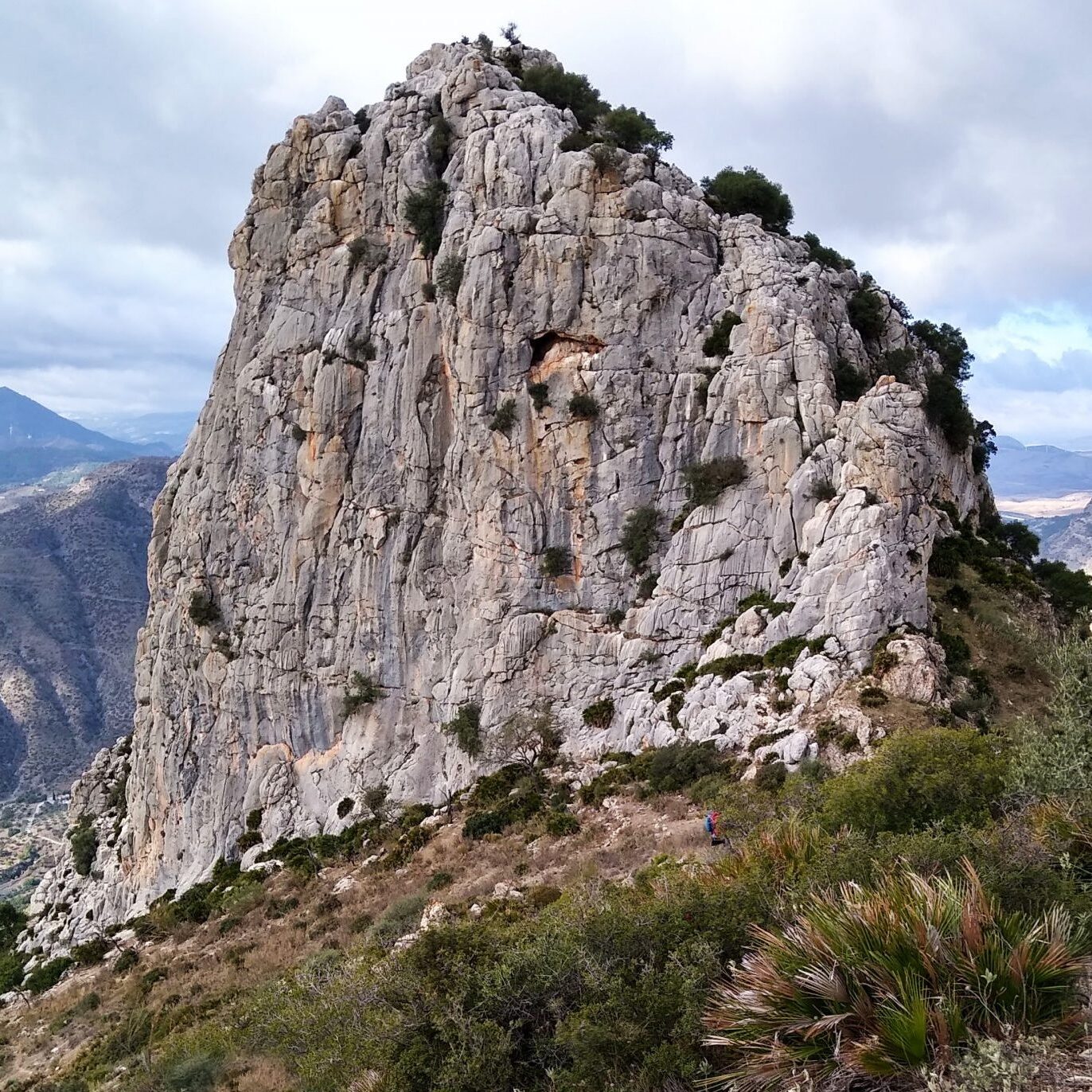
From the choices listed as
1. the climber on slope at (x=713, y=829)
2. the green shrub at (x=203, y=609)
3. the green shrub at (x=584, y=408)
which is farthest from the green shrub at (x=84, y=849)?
the climber on slope at (x=713, y=829)

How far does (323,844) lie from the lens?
118 ft

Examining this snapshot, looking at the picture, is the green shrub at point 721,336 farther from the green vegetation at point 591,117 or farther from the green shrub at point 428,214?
the green shrub at point 428,214

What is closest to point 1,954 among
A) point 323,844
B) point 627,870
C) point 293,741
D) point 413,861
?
point 293,741

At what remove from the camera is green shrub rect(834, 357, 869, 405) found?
34.8m

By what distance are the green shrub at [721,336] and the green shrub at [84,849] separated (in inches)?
2452

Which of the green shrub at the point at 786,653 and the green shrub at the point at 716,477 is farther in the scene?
the green shrub at the point at 716,477

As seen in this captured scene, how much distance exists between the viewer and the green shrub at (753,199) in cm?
4262

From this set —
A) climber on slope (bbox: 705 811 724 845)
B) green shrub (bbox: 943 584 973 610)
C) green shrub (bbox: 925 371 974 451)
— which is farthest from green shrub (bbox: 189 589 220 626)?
green shrub (bbox: 925 371 974 451)

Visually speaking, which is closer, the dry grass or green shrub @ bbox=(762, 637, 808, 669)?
the dry grass

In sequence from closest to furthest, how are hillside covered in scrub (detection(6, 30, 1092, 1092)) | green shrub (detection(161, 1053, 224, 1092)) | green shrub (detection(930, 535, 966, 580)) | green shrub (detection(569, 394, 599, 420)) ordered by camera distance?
hillside covered in scrub (detection(6, 30, 1092, 1092)) < green shrub (detection(161, 1053, 224, 1092)) < green shrub (detection(930, 535, 966, 580)) < green shrub (detection(569, 394, 599, 420))

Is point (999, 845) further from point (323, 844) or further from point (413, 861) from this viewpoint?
point (323, 844)

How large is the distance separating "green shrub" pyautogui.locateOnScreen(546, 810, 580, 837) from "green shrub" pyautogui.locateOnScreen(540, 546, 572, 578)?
13.9 meters

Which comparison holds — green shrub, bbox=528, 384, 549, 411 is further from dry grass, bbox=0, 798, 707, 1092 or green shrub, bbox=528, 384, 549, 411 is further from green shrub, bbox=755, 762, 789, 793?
green shrub, bbox=755, 762, 789, 793

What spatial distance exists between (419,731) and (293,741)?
9.90m
